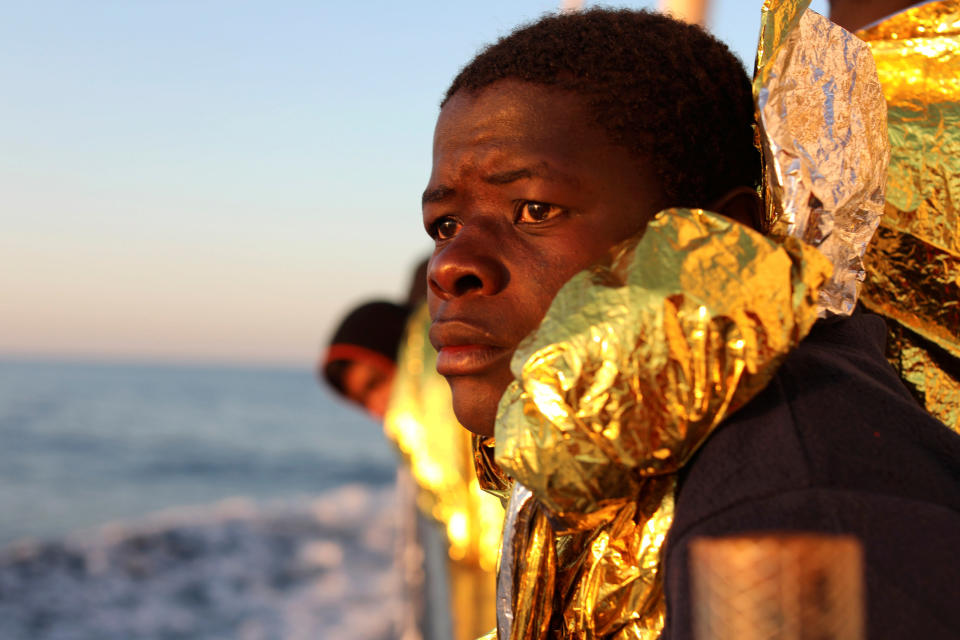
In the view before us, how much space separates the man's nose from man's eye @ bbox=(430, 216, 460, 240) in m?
0.10

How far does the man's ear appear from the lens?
1177mm

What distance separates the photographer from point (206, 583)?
8.18 meters

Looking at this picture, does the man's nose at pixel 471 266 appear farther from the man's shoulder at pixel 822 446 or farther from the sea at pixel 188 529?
the sea at pixel 188 529

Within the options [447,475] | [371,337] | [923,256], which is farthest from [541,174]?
[371,337]

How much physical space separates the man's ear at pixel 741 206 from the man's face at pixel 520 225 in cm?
9

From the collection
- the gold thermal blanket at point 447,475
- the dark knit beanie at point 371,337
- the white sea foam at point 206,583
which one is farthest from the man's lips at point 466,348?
the white sea foam at point 206,583

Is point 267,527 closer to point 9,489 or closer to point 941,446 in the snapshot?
point 9,489

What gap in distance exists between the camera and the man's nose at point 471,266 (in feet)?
3.55

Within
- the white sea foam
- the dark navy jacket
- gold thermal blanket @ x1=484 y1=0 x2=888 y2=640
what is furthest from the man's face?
the white sea foam

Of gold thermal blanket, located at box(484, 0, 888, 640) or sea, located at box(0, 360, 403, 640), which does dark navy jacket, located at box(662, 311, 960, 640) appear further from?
sea, located at box(0, 360, 403, 640)

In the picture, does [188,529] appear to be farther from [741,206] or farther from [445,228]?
[741,206]

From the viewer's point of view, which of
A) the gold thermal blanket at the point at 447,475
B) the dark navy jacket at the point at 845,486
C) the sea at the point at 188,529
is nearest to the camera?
the dark navy jacket at the point at 845,486

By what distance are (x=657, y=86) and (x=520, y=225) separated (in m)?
0.26

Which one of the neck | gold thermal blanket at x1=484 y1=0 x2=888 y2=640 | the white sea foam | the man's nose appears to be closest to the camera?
gold thermal blanket at x1=484 y1=0 x2=888 y2=640
